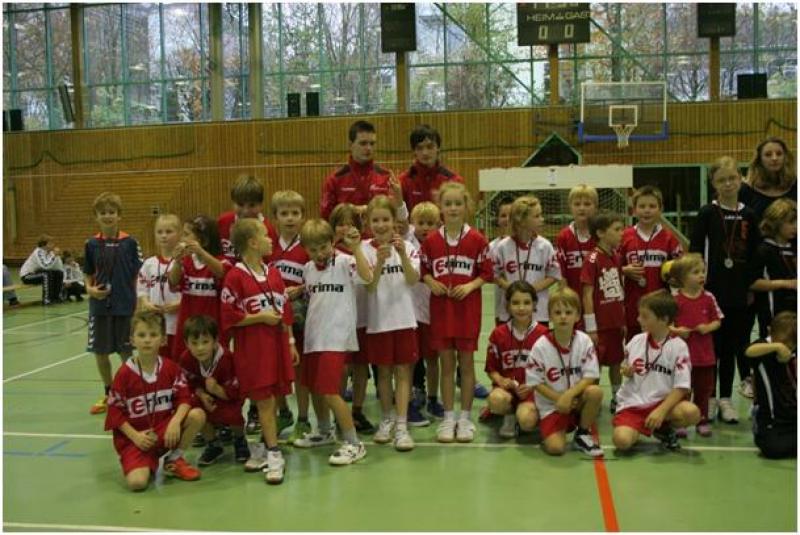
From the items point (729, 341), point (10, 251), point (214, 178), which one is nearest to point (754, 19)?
point (214, 178)

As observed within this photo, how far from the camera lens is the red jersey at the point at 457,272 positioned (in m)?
4.25

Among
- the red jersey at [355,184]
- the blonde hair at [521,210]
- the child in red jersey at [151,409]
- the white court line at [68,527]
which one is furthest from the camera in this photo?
the red jersey at [355,184]

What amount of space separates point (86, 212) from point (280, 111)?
5440mm

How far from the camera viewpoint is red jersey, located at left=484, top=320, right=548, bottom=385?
4.31 m

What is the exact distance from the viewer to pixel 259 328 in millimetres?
3721

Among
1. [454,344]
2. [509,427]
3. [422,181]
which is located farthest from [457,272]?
[422,181]

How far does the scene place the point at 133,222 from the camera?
1777 cm

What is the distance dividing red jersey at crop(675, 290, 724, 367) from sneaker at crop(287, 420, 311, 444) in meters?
2.25

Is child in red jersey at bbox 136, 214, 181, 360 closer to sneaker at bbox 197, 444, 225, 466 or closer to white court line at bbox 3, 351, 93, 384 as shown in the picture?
sneaker at bbox 197, 444, 225, 466

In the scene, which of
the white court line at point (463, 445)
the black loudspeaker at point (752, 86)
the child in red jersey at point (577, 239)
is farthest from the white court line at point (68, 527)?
the black loudspeaker at point (752, 86)

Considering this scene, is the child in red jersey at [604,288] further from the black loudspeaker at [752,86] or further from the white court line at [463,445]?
the black loudspeaker at [752,86]

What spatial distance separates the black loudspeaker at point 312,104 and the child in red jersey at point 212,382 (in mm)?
13512

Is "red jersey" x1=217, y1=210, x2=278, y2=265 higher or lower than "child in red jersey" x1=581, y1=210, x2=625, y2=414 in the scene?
higher

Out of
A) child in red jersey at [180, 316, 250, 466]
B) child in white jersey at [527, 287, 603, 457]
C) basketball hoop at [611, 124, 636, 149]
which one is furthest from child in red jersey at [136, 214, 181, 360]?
basketball hoop at [611, 124, 636, 149]
